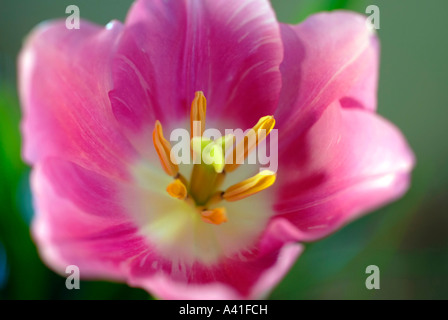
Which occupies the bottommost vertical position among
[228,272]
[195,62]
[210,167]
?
[228,272]

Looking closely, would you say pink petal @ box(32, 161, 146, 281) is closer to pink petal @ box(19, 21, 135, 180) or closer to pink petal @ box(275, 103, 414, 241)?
pink petal @ box(19, 21, 135, 180)

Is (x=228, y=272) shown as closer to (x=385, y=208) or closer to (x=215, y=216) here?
(x=215, y=216)

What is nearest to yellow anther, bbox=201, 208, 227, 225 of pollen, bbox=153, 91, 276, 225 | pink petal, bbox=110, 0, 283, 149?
pollen, bbox=153, 91, 276, 225

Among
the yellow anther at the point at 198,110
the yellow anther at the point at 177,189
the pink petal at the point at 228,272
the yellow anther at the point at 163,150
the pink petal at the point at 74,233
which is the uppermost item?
the yellow anther at the point at 198,110

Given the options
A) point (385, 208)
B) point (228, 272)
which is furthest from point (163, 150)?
point (385, 208)

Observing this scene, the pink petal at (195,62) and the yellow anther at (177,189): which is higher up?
the pink petal at (195,62)

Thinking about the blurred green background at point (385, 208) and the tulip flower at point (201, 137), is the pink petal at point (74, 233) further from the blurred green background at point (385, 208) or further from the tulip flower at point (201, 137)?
the blurred green background at point (385, 208)

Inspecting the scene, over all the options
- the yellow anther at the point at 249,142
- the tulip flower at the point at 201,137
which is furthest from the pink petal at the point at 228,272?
the yellow anther at the point at 249,142

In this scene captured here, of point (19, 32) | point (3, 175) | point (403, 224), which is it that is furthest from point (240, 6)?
point (403, 224)
